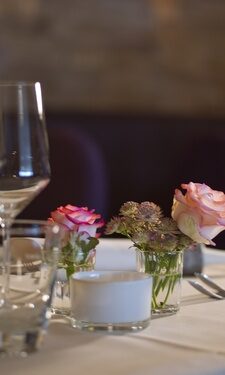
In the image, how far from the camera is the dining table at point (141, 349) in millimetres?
1125

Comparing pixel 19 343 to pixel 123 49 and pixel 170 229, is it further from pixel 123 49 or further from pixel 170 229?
pixel 123 49

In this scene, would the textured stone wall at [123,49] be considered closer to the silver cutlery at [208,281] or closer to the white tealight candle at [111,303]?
the silver cutlery at [208,281]

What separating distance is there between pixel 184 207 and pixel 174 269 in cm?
11

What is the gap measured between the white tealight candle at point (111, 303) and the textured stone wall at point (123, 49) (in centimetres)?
266

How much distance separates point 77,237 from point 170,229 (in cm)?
15

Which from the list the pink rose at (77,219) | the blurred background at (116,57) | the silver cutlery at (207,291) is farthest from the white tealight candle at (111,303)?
the blurred background at (116,57)

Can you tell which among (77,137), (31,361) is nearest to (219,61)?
(77,137)

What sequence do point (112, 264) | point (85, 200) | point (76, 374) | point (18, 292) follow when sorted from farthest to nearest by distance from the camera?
point (85, 200)
point (112, 264)
point (18, 292)
point (76, 374)

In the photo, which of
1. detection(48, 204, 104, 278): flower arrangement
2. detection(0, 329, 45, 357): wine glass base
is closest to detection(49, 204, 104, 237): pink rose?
detection(48, 204, 104, 278): flower arrangement

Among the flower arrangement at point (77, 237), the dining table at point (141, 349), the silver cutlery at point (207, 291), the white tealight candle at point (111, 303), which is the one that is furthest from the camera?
the silver cutlery at point (207, 291)

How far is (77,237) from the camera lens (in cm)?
142

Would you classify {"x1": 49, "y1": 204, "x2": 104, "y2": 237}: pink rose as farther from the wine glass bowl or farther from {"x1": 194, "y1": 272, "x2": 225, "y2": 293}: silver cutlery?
{"x1": 194, "y1": 272, "x2": 225, "y2": 293}: silver cutlery

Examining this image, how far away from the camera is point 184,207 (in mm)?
1379

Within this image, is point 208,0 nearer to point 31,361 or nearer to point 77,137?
point 77,137
